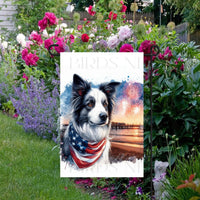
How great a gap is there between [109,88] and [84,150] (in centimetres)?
→ 45

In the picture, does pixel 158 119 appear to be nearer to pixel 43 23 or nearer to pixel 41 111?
pixel 41 111

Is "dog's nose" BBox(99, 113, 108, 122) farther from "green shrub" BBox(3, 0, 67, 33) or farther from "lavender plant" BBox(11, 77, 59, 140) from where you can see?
"green shrub" BBox(3, 0, 67, 33)

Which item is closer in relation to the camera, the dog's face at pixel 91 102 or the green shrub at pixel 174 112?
the dog's face at pixel 91 102

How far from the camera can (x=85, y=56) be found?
252 centimetres

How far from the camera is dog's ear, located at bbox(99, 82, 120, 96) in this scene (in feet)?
8.24

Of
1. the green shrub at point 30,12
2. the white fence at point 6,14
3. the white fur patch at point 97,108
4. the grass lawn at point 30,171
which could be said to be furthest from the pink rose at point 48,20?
the white fence at point 6,14

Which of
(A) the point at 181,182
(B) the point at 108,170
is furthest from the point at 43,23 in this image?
(A) the point at 181,182

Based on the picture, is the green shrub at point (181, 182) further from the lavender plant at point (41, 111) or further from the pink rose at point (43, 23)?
the pink rose at point (43, 23)

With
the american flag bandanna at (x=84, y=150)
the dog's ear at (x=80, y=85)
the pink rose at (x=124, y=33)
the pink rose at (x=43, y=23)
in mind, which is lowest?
the american flag bandanna at (x=84, y=150)

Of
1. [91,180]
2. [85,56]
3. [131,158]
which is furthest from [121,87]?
[91,180]

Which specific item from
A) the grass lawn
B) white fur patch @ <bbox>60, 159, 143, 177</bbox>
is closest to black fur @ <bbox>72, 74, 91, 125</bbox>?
white fur patch @ <bbox>60, 159, 143, 177</bbox>

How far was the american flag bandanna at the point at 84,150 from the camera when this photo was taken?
8.29 feet

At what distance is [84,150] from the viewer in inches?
99.7

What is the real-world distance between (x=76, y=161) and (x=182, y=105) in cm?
107
